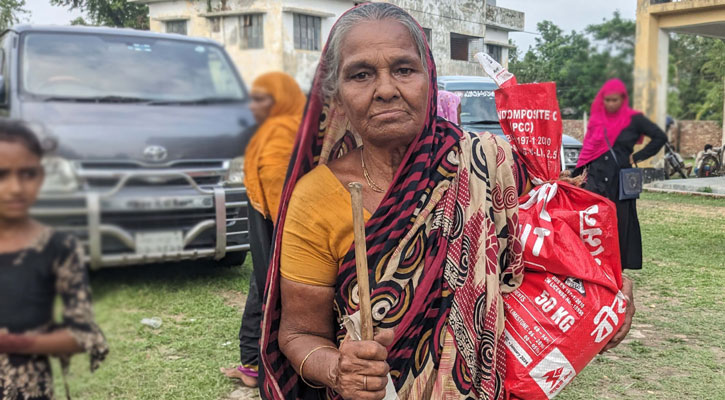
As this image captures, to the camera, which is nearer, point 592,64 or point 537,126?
point 592,64

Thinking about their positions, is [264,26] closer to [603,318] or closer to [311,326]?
[311,326]

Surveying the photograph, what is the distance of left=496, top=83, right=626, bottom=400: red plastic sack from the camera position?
4.91ft

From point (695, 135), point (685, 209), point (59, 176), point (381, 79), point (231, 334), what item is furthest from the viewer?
point (695, 135)

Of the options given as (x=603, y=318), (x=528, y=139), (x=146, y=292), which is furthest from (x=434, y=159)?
(x=146, y=292)

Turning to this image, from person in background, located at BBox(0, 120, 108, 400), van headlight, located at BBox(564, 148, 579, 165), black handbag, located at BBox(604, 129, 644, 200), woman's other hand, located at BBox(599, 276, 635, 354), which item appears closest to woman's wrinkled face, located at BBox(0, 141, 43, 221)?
person in background, located at BBox(0, 120, 108, 400)

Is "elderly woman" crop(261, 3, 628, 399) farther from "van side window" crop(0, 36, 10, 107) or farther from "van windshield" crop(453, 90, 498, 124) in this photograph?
"van side window" crop(0, 36, 10, 107)

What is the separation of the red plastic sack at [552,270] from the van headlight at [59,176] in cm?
113

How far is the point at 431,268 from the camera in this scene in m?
1.40

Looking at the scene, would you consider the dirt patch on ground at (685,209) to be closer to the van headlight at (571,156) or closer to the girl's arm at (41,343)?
the van headlight at (571,156)

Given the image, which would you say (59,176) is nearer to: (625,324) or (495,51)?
(495,51)

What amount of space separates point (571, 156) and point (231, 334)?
335cm

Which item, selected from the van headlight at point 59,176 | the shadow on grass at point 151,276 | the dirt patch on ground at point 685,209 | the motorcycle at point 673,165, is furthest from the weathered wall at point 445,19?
the motorcycle at point 673,165

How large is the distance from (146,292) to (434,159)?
82 centimetres

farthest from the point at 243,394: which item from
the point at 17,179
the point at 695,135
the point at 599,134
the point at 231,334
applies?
the point at 695,135
